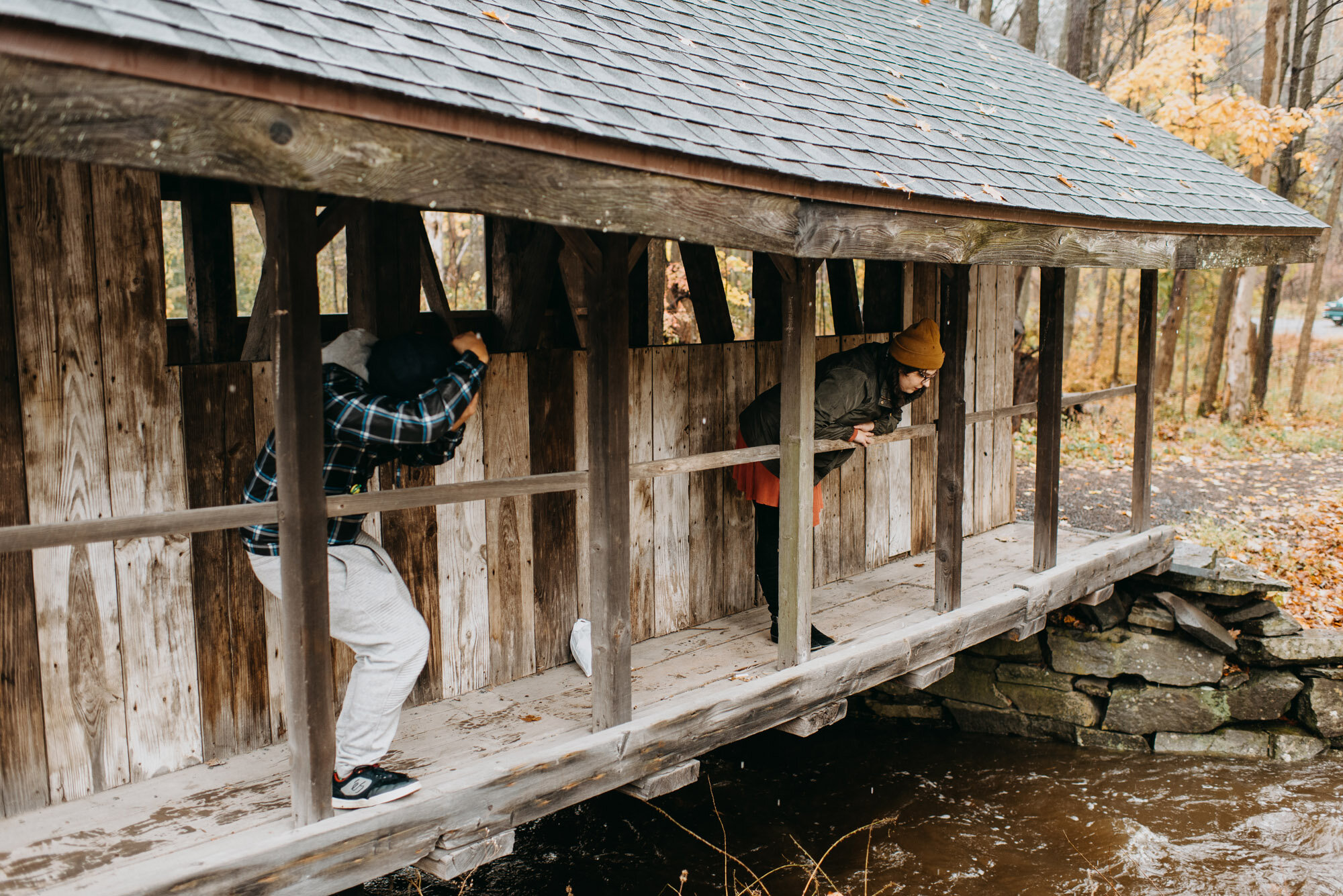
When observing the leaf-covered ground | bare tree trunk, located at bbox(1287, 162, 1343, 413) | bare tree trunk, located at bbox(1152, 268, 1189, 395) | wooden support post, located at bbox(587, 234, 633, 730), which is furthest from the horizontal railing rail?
bare tree trunk, located at bbox(1287, 162, 1343, 413)

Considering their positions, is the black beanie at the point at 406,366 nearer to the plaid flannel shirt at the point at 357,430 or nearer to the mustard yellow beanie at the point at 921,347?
the plaid flannel shirt at the point at 357,430

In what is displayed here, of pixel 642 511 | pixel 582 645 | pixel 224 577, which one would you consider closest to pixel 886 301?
pixel 642 511

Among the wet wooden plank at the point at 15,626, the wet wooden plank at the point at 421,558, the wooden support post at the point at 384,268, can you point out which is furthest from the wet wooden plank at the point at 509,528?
the wet wooden plank at the point at 15,626

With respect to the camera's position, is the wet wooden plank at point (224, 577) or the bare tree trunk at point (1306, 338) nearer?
the wet wooden plank at point (224, 577)

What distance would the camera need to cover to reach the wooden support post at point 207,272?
4.04m

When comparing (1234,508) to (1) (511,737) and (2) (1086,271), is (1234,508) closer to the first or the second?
(1) (511,737)

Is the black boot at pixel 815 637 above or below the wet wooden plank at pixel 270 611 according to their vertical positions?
below

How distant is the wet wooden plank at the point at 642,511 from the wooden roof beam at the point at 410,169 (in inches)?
59.2

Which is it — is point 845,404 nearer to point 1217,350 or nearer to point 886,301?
point 886,301

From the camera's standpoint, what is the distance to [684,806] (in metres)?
7.18

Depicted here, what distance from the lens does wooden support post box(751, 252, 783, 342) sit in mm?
Answer: 6496

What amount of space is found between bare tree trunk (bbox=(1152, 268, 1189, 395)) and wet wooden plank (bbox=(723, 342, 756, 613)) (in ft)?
42.1

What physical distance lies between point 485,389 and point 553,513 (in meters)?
0.81

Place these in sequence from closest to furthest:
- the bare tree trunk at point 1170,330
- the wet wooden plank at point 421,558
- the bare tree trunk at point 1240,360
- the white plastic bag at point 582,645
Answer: the wet wooden plank at point 421,558
the white plastic bag at point 582,645
the bare tree trunk at point 1240,360
the bare tree trunk at point 1170,330
